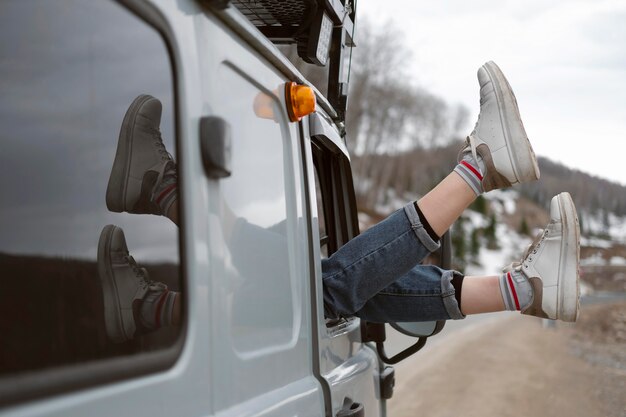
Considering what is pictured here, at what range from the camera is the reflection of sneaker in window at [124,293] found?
1.34 metres

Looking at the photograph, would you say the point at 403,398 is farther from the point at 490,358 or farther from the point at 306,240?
the point at 306,240

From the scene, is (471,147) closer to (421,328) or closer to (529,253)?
(529,253)

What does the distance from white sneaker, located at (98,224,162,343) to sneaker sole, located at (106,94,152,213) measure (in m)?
0.05

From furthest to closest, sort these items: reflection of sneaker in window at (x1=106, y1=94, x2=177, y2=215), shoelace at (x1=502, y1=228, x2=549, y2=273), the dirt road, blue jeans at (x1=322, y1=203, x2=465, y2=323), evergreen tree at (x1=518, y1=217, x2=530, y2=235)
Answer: evergreen tree at (x1=518, y1=217, x2=530, y2=235) → the dirt road → shoelace at (x1=502, y1=228, x2=549, y2=273) → blue jeans at (x1=322, y1=203, x2=465, y2=323) → reflection of sneaker in window at (x1=106, y1=94, x2=177, y2=215)

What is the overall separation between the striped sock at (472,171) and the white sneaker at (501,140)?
18 mm

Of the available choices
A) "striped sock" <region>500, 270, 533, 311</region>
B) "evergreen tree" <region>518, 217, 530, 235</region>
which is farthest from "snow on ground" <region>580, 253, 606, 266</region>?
"evergreen tree" <region>518, 217, 530, 235</region>

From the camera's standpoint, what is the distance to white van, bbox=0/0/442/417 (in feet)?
3.76

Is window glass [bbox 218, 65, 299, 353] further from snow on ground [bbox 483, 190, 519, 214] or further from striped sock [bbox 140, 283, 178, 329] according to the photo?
snow on ground [bbox 483, 190, 519, 214]

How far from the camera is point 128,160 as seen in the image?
150 centimetres

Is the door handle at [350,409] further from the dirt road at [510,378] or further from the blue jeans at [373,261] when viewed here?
the dirt road at [510,378]

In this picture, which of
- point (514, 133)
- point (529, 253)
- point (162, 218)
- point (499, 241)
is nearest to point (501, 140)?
point (514, 133)

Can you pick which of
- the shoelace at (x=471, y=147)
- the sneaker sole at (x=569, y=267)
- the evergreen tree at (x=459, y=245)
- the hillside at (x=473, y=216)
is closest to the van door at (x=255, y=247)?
the shoelace at (x=471, y=147)

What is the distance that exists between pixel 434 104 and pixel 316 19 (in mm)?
81217

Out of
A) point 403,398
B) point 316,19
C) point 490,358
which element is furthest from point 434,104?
point 316,19
